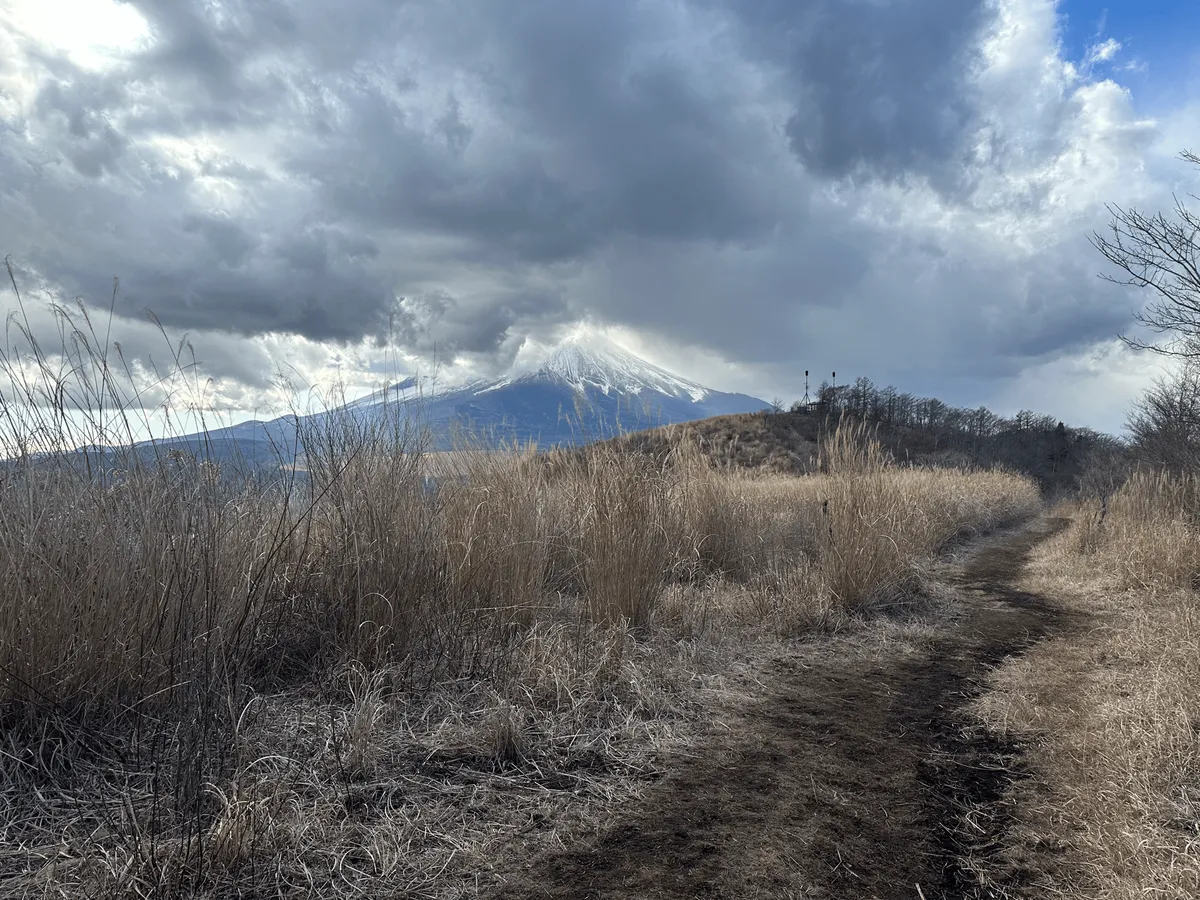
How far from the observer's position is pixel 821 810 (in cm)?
279

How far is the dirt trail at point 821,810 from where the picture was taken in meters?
2.31

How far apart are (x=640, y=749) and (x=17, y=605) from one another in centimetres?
269

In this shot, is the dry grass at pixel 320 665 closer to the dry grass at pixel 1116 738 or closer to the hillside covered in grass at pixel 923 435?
the dry grass at pixel 1116 738

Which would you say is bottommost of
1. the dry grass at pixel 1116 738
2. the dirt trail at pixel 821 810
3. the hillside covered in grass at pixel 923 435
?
the dirt trail at pixel 821 810

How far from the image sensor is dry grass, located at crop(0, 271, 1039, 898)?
2.29 metres

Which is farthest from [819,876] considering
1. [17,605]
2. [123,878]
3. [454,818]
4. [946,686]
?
[17,605]

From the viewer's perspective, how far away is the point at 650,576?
5.07m

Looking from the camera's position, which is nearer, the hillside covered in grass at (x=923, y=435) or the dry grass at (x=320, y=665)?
the dry grass at (x=320, y=665)

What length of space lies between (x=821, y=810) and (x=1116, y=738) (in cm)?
159

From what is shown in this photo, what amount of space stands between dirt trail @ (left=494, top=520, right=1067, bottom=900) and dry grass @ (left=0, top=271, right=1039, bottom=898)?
24cm

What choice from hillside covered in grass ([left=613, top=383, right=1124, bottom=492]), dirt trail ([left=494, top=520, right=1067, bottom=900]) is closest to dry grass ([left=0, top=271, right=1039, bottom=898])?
dirt trail ([left=494, top=520, right=1067, bottom=900])

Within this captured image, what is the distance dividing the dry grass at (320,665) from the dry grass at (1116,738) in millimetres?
1569

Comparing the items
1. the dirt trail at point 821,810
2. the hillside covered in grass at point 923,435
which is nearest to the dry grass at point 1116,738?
the dirt trail at point 821,810

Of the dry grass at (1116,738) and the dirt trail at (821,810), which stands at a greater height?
the dry grass at (1116,738)
